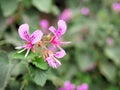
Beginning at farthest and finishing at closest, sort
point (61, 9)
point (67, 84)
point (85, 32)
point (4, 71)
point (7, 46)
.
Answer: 1. point (61, 9)
2. point (85, 32)
3. point (7, 46)
4. point (67, 84)
5. point (4, 71)

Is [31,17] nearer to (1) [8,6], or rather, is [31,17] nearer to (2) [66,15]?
(1) [8,6]

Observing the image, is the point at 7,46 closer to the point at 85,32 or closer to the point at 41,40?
Result: the point at 41,40

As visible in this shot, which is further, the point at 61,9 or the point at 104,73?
the point at 61,9

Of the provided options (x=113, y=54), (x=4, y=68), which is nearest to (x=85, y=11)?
(x=113, y=54)

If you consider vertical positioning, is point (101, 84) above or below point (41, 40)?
below

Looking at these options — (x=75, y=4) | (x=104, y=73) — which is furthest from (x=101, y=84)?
(x=75, y=4)

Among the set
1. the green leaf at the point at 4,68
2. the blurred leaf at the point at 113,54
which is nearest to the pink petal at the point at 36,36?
the green leaf at the point at 4,68

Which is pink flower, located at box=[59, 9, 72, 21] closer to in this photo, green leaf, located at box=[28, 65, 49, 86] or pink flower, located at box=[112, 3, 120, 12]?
pink flower, located at box=[112, 3, 120, 12]

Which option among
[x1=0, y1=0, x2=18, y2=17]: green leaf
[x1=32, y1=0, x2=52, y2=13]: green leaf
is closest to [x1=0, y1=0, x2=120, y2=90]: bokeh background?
[x1=32, y1=0, x2=52, y2=13]: green leaf
